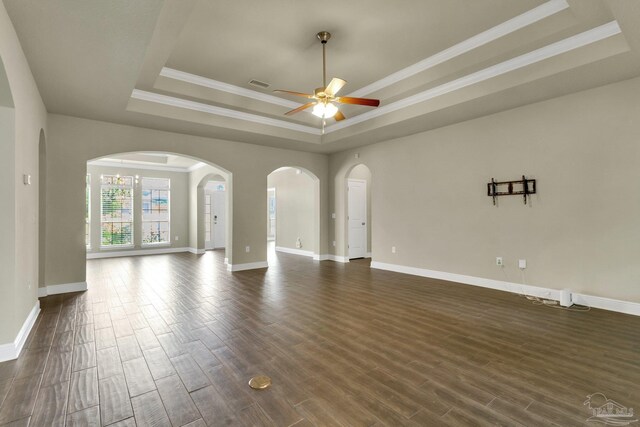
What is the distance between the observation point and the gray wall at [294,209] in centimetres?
915

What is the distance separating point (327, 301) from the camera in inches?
171

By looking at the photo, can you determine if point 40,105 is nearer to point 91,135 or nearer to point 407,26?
point 91,135

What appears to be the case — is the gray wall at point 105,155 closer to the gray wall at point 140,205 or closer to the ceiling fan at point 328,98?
the ceiling fan at point 328,98

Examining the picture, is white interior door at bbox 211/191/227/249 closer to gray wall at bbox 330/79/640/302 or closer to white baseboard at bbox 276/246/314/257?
white baseboard at bbox 276/246/314/257

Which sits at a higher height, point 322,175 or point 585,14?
point 585,14

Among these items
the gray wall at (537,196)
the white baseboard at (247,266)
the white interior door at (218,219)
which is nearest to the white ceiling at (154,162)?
the white interior door at (218,219)

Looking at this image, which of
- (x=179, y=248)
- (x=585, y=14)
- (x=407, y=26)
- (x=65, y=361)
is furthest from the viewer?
(x=179, y=248)

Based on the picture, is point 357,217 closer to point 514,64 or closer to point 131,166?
point 514,64

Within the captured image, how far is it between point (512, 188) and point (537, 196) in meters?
0.35

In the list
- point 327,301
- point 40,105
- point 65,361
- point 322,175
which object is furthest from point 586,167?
point 40,105

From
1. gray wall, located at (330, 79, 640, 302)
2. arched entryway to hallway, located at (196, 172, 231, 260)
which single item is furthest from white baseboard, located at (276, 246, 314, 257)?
gray wall, located at (330, 79, 640, 302)

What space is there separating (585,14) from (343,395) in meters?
4.10

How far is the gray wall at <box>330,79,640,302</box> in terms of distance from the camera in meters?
3.82

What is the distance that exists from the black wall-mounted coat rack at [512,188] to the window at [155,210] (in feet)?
30.6
